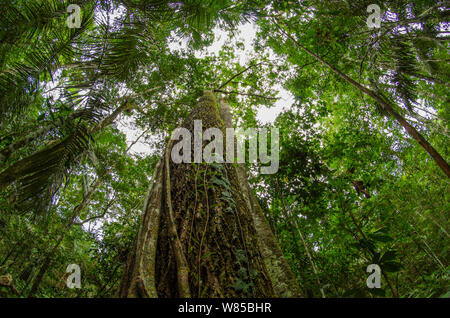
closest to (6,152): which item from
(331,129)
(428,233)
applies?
(428,233)

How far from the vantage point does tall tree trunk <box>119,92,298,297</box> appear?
113cm

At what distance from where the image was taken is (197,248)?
4.41 feet

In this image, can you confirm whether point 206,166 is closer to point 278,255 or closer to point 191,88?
point 278,255

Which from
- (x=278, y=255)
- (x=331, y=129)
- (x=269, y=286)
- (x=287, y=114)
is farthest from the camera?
(x=331, y=129)

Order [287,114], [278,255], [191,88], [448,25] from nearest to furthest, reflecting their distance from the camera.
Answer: [278,255] < [287,114] < [448,25] < [191,88]

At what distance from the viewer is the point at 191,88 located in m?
6.12

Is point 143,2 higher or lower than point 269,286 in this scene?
higher

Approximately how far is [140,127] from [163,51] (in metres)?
2.34

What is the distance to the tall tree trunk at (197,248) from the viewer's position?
1.13 m

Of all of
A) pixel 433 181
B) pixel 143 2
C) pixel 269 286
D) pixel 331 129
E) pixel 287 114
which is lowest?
pixel 269 286

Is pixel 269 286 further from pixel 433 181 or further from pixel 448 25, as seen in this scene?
pixel 433 181

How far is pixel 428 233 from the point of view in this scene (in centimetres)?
432

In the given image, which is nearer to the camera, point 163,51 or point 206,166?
point 206,166
